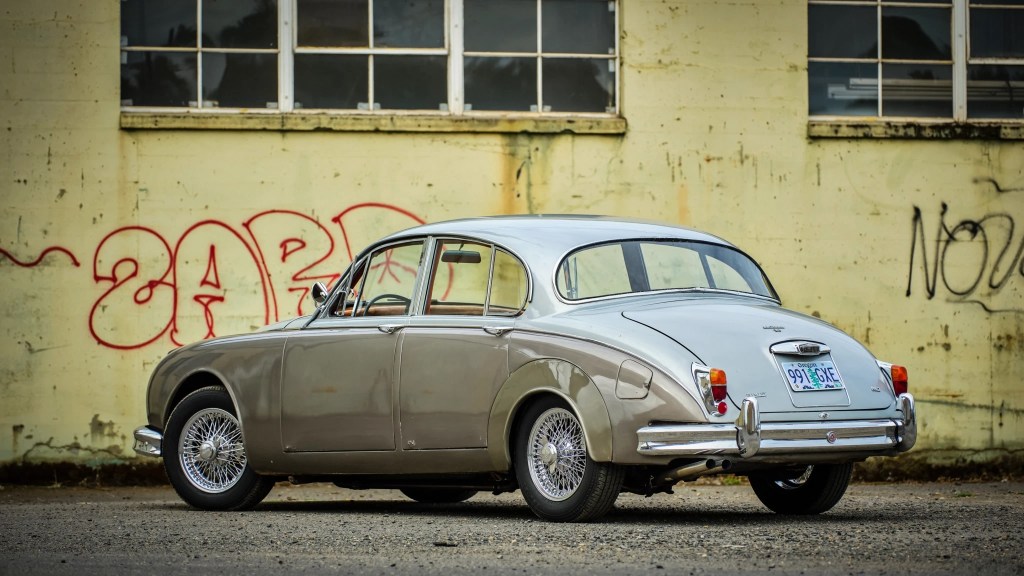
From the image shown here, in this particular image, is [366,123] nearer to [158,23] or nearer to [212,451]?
[158,23]

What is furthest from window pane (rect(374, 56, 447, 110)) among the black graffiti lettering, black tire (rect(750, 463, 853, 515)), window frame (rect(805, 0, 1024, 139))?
black tire (rect(750, 463, 853, 515))

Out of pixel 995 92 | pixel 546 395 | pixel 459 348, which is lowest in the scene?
pixel 546 395

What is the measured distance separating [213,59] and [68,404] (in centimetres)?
302

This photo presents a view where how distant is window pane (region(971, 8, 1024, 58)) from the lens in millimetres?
13648

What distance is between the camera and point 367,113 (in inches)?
506

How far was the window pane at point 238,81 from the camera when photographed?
12.8 metres

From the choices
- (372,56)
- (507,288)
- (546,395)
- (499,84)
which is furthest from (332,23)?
(546,395)

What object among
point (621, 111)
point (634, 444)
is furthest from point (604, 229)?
point (621, 111)

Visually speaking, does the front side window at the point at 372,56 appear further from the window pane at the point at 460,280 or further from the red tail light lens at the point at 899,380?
the red tail light lens at the point at 899,380

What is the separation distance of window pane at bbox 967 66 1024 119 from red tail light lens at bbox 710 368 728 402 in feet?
24.2

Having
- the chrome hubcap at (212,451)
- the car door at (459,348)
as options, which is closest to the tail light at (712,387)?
the car door at (459,348)

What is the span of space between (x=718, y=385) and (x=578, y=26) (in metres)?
6.60

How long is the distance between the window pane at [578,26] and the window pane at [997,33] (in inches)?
128

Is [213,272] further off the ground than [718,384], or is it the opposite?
[213,272]
